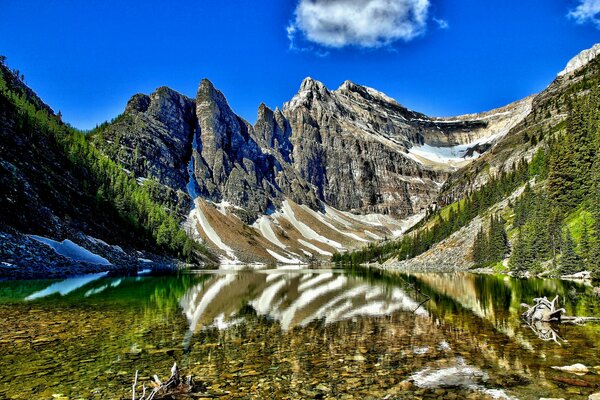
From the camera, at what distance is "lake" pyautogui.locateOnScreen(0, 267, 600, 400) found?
498 inches

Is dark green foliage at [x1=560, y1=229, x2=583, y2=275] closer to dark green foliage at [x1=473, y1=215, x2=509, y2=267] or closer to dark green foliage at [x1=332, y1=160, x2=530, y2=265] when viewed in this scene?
dark green foliage at [x1=473, y1=215, x2=509, y2=267]

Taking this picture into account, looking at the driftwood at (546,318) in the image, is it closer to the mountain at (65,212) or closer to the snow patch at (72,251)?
the mountain at (65,212)

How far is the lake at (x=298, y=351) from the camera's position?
12.7m

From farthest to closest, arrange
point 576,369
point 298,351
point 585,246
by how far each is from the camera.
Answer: point 585,246 → point 298,351 → point 576,369

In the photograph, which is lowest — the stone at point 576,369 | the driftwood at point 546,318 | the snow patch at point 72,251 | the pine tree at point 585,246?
the stone at point 576,369

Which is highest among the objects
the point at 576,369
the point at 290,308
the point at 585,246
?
the point at 585,246

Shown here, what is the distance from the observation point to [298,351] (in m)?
18.2

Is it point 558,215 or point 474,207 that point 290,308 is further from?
point 474,207

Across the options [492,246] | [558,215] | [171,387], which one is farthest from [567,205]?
[171,387]

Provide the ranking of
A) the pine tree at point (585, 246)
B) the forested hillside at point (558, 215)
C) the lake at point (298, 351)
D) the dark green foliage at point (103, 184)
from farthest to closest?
the dark green foliage at point (103, 184)
the forested hillside at point (558, 215)
the pine tree at point (585, 246)
the lake at point (298, 351)

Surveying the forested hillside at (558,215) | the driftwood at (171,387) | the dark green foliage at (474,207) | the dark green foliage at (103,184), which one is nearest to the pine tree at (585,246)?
the forested hillside at (558,215)

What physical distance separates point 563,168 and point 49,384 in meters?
97.0

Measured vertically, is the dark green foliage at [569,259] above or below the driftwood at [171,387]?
above

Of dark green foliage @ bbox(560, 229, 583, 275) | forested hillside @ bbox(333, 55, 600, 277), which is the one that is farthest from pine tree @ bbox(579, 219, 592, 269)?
dark green foliage @ bbox(560, 229, 583, 275)
